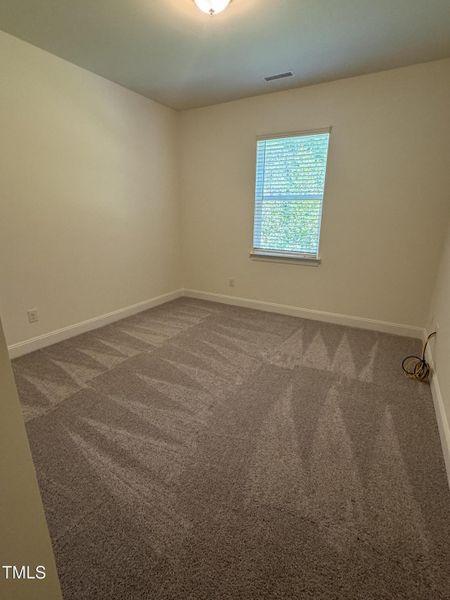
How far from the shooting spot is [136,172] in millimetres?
3396

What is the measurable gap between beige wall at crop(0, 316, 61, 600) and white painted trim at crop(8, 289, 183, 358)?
2.30 metres

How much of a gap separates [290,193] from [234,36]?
62.2 inches

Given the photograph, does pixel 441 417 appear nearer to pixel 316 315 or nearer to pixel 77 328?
pixel 316 315

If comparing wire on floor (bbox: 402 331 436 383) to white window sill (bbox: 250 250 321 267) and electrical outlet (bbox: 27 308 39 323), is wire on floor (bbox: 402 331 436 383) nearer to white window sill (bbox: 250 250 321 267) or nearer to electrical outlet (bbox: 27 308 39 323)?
white window sill (bbox: 250 250 321 267)

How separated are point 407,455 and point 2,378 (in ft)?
6.28

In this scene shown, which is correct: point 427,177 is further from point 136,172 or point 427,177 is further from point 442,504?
point 136,172

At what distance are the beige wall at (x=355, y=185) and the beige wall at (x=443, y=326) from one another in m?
0.28

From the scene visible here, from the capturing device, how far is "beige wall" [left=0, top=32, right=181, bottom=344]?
2.35m

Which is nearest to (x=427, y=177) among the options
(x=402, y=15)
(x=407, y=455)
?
(x=402, y=15)

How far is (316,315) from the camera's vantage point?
3.49 metres

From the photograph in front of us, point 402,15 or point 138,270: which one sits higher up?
point 402,15

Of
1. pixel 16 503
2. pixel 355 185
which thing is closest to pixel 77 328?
pixel 16 503

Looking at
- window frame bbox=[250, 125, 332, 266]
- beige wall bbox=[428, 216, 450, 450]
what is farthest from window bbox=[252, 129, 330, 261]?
beige wall bbox=[428, 216, 450, 450]

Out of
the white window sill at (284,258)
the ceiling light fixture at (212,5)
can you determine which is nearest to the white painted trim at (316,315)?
the white window sill at (284,258)
